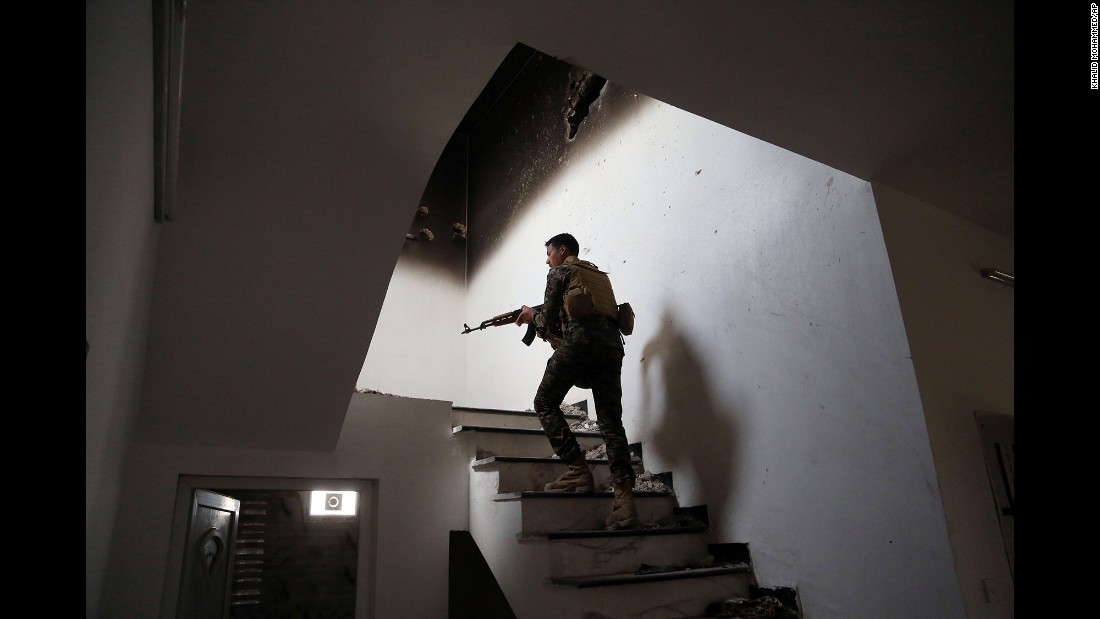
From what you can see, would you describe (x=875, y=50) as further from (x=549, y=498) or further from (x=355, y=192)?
(x=549, y=498)

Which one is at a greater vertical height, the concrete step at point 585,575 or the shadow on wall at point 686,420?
the shadow on wall at point 686,420

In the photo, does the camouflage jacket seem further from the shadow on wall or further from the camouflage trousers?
the shadow on wall

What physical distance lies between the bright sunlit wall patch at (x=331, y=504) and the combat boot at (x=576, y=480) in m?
3.25

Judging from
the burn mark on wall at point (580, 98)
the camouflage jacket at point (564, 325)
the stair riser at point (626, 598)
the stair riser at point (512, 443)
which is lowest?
the stair riser at point (626, 598)

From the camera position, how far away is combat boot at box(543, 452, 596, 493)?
3041 mm

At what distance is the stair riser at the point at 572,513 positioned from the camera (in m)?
2.83

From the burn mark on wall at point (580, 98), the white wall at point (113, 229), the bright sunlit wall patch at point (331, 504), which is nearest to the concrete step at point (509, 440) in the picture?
the white wall at point (113, 229)

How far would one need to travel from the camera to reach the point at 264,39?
1746 mm

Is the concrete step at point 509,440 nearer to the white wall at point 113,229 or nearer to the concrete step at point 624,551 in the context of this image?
the concrete step at point 624,551

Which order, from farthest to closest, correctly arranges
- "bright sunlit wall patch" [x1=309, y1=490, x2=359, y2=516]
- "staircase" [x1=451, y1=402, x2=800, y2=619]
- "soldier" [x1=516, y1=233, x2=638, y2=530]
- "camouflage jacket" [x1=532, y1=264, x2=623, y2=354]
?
1. "bright sunlit wall patch" [x1=309, y1=490, x2=359, y2=516]
2. "camouflage jacket" [x1=532, y1=264, x2=623, y2=354]
3. "soldier" [x1=516, y1=233, x2=638, y2=530]
4. "staircase" [x1=451, y1=402, x2=800, y2=619]

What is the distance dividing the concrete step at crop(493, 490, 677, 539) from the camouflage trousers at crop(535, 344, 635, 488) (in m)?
0.20

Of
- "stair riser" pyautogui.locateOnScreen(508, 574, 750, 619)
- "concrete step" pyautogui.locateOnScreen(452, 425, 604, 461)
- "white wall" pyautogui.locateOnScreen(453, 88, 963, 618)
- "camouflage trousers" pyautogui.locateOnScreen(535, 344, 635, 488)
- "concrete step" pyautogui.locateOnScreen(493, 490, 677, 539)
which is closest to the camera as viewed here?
"white wall" pyautogui.locateOnScreen(453, 88, 963, 618)

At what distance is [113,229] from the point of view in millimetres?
1103

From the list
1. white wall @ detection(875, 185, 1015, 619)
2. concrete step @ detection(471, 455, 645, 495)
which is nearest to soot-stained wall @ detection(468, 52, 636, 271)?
concrete step @ detection(471, 455, 645, 495)
